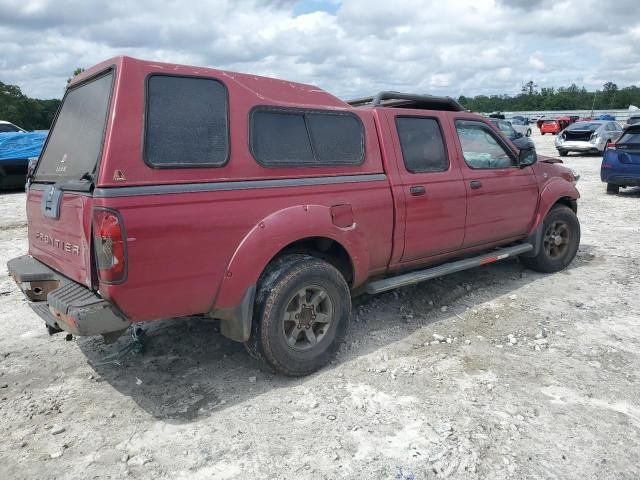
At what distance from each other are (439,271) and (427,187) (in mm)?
763

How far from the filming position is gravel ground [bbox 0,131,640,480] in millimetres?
2633

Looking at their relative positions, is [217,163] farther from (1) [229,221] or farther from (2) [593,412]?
(2) [593,412]

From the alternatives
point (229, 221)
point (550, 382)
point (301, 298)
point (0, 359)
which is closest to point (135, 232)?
point (229, 221)

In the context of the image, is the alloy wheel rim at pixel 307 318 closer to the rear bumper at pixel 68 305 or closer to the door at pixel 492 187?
the rear bumper at pixel 68 305

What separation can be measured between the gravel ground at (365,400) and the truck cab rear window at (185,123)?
1578 mm

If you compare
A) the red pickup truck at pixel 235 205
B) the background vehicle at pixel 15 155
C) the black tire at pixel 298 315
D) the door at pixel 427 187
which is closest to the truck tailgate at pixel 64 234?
the red pickup truck at pixel 235 205

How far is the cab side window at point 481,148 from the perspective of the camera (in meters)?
4.71

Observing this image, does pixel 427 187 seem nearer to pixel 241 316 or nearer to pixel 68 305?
pixel 241 316

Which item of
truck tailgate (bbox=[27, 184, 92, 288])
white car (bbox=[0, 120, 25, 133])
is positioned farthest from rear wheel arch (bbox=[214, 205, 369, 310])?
white car (bbox=[0, 120, 25, 133])

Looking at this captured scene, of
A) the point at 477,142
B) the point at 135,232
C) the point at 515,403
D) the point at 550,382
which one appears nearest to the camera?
the point at 135,232

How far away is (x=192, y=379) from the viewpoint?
3.53m

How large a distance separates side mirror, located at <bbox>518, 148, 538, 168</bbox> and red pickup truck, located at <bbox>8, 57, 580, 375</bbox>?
922 millimetres

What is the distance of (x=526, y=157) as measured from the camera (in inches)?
202

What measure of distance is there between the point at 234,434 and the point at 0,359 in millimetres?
2233
